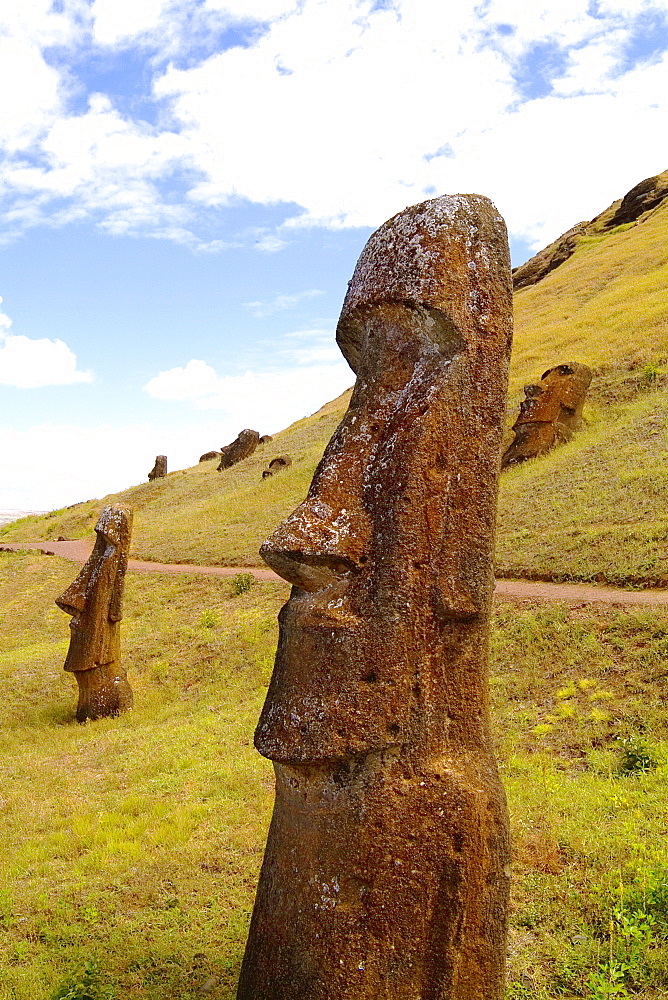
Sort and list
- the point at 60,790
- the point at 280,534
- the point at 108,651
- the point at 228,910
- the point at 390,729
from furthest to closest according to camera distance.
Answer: the point at 108,651 < the point at 60,790 < the point at 228,910 < the point at 280,534 < the point at 390,729

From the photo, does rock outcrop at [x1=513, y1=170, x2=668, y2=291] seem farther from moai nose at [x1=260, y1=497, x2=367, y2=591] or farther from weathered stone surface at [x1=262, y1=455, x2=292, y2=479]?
moai nose at [x1=260, y1=497, x2=367, y2=591]

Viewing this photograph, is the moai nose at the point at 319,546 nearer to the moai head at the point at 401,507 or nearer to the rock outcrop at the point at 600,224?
the moai head at the point at 401,507

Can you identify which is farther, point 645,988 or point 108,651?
point 108,651

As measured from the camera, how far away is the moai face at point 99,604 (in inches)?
468

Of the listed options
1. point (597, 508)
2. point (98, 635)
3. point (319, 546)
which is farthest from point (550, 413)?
point (319, 546)

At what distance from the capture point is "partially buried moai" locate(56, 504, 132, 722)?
1189 cm

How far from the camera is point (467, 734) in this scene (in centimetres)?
385

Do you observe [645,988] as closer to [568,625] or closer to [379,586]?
[379,586]

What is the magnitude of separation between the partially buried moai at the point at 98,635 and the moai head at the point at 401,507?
867 cm

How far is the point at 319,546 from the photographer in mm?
3713

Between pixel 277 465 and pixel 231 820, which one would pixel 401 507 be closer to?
pixel 231 820

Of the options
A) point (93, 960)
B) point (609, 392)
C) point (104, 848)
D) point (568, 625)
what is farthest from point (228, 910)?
point (609, 392)

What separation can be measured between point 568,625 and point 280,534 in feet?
25.0

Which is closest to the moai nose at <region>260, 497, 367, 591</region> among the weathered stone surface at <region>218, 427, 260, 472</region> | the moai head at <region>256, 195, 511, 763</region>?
the moai head at <region>256, 195, 511, 763</region>
